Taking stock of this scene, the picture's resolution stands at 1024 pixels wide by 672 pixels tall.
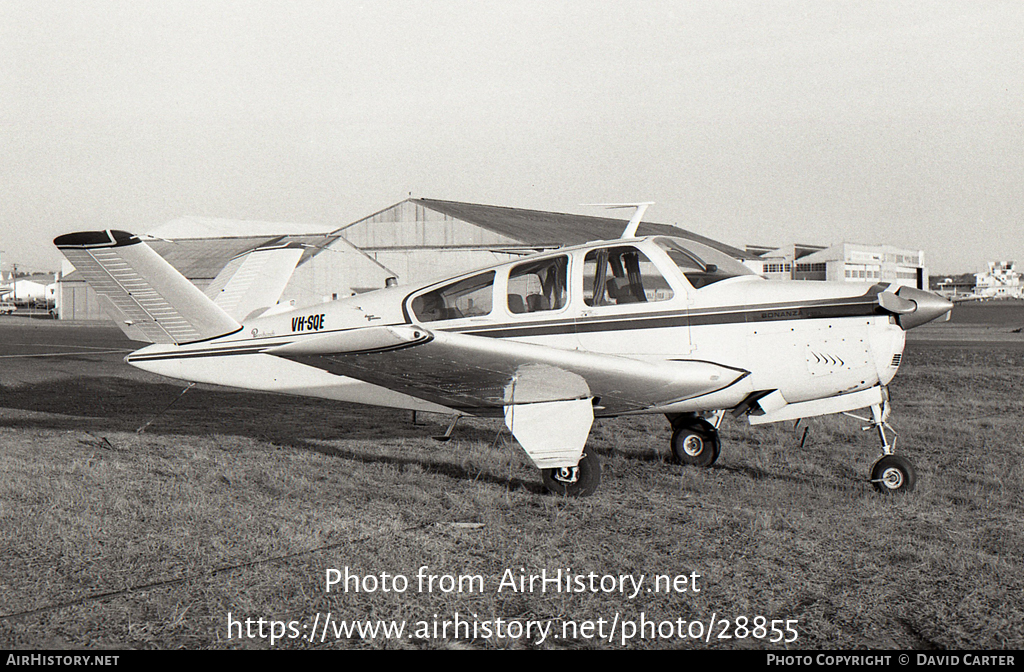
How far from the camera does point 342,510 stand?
580 cm

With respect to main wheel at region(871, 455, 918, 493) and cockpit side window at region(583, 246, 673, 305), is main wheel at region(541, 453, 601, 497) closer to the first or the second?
cockpit side window at region(583, 246, 673, 305)

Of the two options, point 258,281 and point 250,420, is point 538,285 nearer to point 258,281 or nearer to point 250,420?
point 258,281

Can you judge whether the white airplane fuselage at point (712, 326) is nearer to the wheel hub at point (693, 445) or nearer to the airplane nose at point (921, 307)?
the airplane nose at point (921, 307)

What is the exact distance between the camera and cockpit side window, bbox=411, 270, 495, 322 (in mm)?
7000

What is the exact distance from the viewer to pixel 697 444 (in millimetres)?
7660

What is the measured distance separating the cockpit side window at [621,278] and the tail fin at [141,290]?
12.1ft

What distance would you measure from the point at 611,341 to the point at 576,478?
116 cm

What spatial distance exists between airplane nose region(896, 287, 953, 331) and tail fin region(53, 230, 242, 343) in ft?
19.9

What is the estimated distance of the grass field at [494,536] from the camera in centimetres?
371

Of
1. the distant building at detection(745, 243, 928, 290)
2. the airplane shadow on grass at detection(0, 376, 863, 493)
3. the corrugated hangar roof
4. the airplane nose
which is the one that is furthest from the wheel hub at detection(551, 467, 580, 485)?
the distant building at detection(745, 243, 928, 290)

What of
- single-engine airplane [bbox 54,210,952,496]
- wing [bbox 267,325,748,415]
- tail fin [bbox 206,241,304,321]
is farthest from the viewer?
tail fin [bbox 206,241,304,321]

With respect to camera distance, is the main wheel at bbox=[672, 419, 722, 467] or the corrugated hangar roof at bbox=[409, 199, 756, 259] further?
the corrugated hangar roof at bbox=[409, 199, 756, 259]

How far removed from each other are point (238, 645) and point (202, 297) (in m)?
5.12

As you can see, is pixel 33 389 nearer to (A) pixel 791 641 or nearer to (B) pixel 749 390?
(B) pixel 749 390
